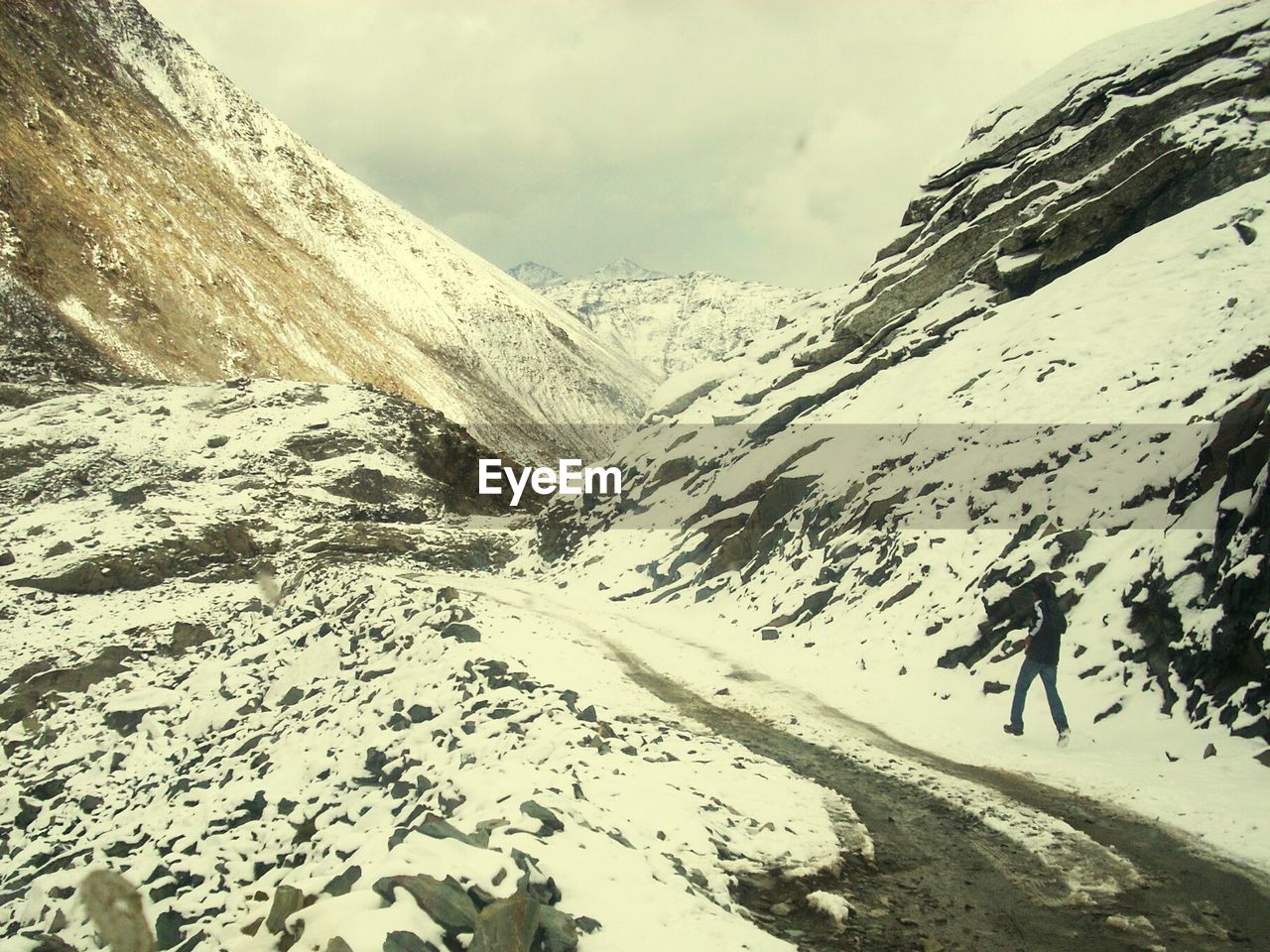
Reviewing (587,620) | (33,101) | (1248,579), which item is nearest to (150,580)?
(587,620)

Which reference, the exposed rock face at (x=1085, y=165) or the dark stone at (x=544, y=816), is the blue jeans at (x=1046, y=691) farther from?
the exposed rock face at (x=1085, y=165)

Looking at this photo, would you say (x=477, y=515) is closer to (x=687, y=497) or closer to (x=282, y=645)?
(x=687, y=497)

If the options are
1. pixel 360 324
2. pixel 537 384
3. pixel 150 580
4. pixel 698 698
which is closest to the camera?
pixel 698 698

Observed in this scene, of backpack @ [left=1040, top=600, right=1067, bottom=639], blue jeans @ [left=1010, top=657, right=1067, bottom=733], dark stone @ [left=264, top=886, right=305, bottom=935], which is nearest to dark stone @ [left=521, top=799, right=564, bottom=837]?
dark stone @ [left=264, top=886, right=305, bottom=935]

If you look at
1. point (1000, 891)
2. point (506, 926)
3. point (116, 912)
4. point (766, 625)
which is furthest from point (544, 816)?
point (766, 625)

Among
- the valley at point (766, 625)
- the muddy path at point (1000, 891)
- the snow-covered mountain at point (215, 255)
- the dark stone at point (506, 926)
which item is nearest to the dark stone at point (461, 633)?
the valley at point (766, 625)
